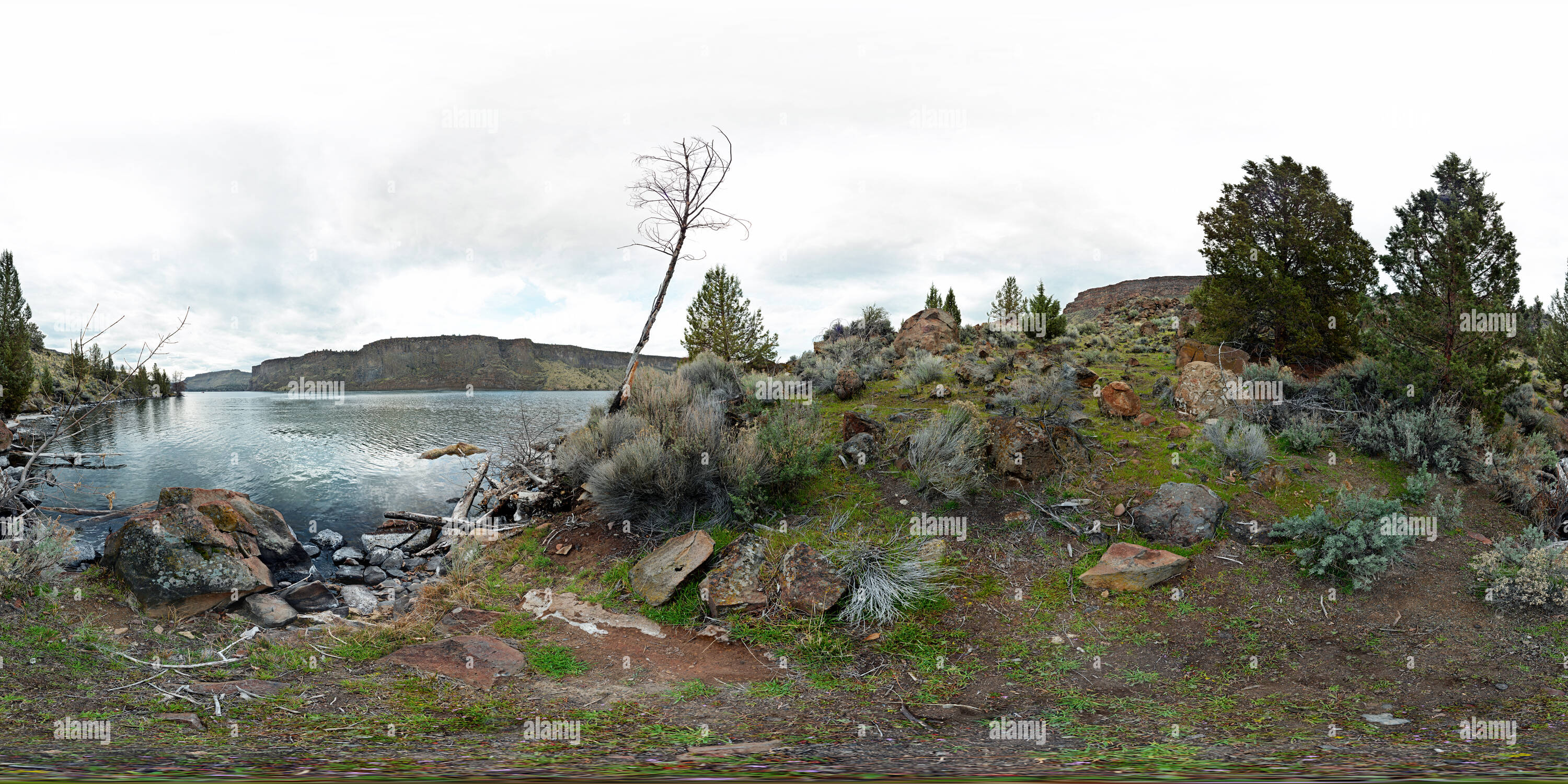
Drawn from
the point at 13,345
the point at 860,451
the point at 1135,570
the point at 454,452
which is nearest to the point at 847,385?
the point at 860,451

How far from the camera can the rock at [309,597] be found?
8055 mm

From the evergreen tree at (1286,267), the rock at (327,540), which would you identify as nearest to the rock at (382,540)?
the rock at (327,540)

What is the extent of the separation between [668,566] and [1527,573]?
831cm

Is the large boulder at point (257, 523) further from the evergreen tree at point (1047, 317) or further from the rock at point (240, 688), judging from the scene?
the evergreen tree at point (1047, 317)

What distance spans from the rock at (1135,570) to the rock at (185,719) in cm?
746

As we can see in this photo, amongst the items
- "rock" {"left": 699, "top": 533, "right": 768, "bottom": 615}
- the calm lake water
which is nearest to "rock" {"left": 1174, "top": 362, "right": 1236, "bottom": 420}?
"rock" {"left": 699, "top": 533, "right": 768, "bottom": 615}

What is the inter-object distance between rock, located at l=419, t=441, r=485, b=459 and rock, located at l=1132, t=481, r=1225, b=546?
16.1m

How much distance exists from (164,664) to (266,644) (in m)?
0.94

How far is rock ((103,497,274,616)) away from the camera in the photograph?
7227mm

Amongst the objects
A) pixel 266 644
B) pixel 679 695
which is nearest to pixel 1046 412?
pixel 679 695

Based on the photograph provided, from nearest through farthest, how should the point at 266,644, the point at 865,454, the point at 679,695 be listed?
the point at 679,695 < the point at 266,644 < the point at 865,454

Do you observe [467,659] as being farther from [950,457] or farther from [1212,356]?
[1212,356]

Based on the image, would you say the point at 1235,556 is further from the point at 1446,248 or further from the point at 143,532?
the point at 143,532

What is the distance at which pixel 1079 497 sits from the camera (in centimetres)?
791
